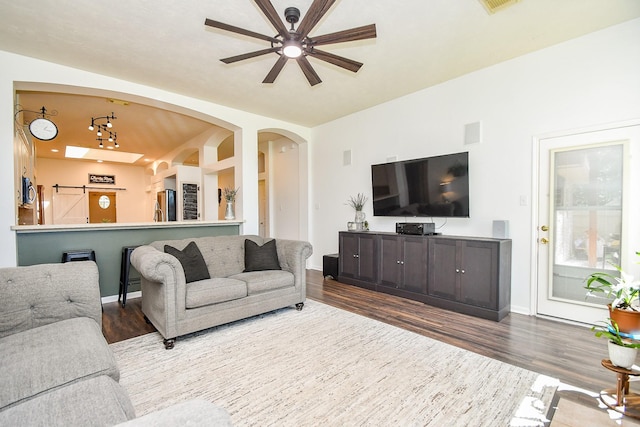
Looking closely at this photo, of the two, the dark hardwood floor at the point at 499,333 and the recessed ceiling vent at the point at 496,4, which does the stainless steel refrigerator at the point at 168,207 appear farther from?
the recessed ceiling vent at the point at 496,4

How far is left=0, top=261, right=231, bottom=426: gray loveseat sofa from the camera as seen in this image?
41.4 inches

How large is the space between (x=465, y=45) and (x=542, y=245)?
2426 millimetres

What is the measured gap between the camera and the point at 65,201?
9508 millimetres

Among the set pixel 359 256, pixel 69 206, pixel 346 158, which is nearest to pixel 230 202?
pixel 346 158

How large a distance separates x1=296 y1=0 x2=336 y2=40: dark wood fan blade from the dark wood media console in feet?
9.28

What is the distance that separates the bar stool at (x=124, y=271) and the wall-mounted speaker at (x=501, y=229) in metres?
4.70

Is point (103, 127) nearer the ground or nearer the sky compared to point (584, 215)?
nearer the sky

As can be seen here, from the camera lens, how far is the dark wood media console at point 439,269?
3.34 m

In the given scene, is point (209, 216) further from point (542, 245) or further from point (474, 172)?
point (542, 245)

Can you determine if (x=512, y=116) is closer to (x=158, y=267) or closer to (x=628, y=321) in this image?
(x=628, y=321)

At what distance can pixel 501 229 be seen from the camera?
3555 millimetres

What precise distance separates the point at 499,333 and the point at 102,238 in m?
4.99

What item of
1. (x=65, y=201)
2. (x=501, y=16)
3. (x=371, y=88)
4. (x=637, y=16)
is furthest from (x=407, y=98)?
(x=65, y=201)

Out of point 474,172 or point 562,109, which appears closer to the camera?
point 562,109
